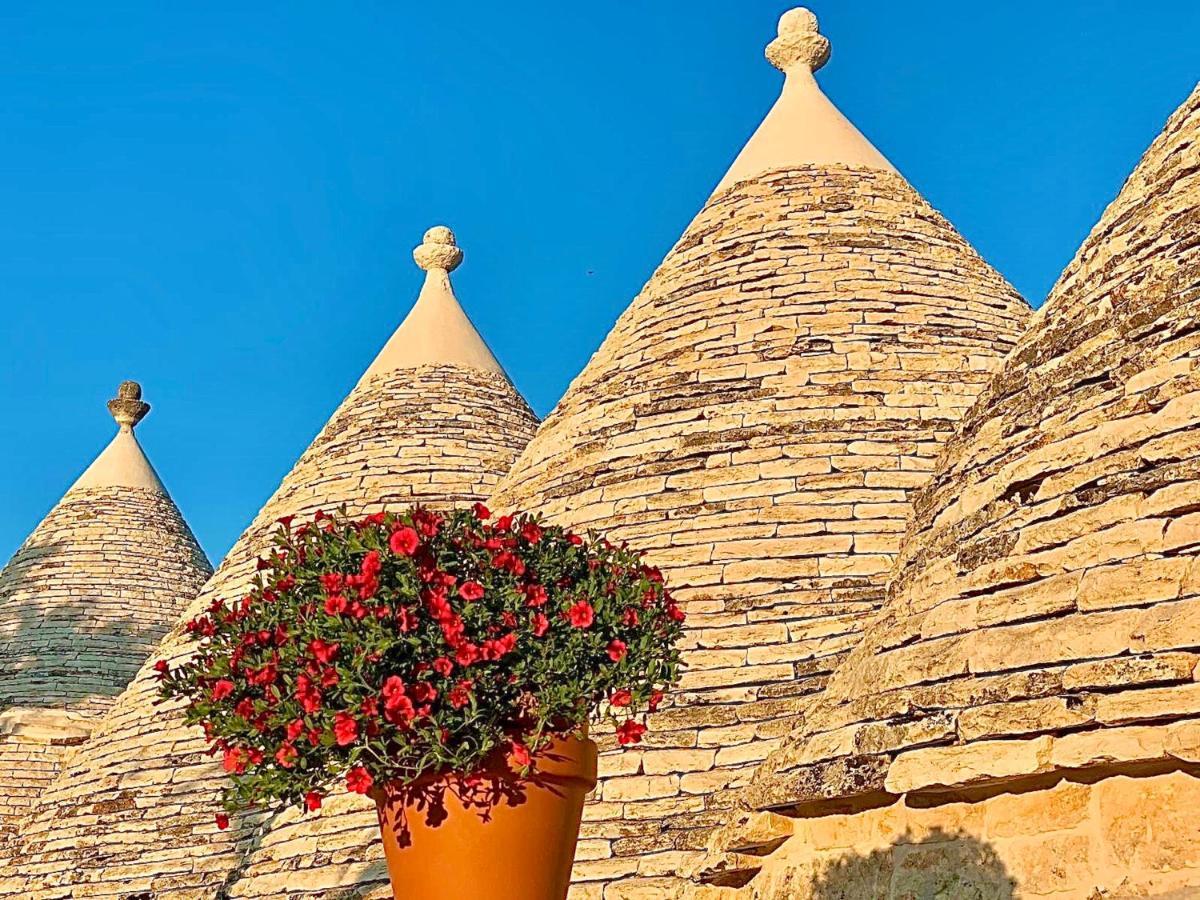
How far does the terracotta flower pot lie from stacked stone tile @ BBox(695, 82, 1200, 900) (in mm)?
888

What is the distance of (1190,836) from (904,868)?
39.9 inches

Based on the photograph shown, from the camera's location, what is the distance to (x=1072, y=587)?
5.18 meters

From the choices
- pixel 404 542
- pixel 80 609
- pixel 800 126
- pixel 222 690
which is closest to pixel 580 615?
pixel 404 542

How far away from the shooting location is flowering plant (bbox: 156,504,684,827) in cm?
484

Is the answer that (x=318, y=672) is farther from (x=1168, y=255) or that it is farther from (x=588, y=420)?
(x=588, y=420)

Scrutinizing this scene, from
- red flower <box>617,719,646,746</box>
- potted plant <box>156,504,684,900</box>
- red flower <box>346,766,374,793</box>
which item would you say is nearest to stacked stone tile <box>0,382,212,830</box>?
potted plant <box>156,504,684,900</box>

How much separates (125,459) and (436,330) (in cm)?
611

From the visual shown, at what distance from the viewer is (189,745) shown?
12.5m

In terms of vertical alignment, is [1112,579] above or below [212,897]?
below

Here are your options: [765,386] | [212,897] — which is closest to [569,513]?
[765,386]

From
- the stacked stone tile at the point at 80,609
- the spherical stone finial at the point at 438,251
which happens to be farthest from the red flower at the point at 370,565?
the stacked stone tile at the point at 80,609

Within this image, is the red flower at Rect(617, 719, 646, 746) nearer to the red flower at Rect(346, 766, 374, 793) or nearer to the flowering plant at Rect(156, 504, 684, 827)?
the flowering plant at Rect(156, 504, 684, 827)

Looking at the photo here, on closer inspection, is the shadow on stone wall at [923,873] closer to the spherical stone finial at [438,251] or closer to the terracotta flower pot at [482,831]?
the terracotta flower pot at [482,831]

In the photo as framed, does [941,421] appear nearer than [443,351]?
Yes
